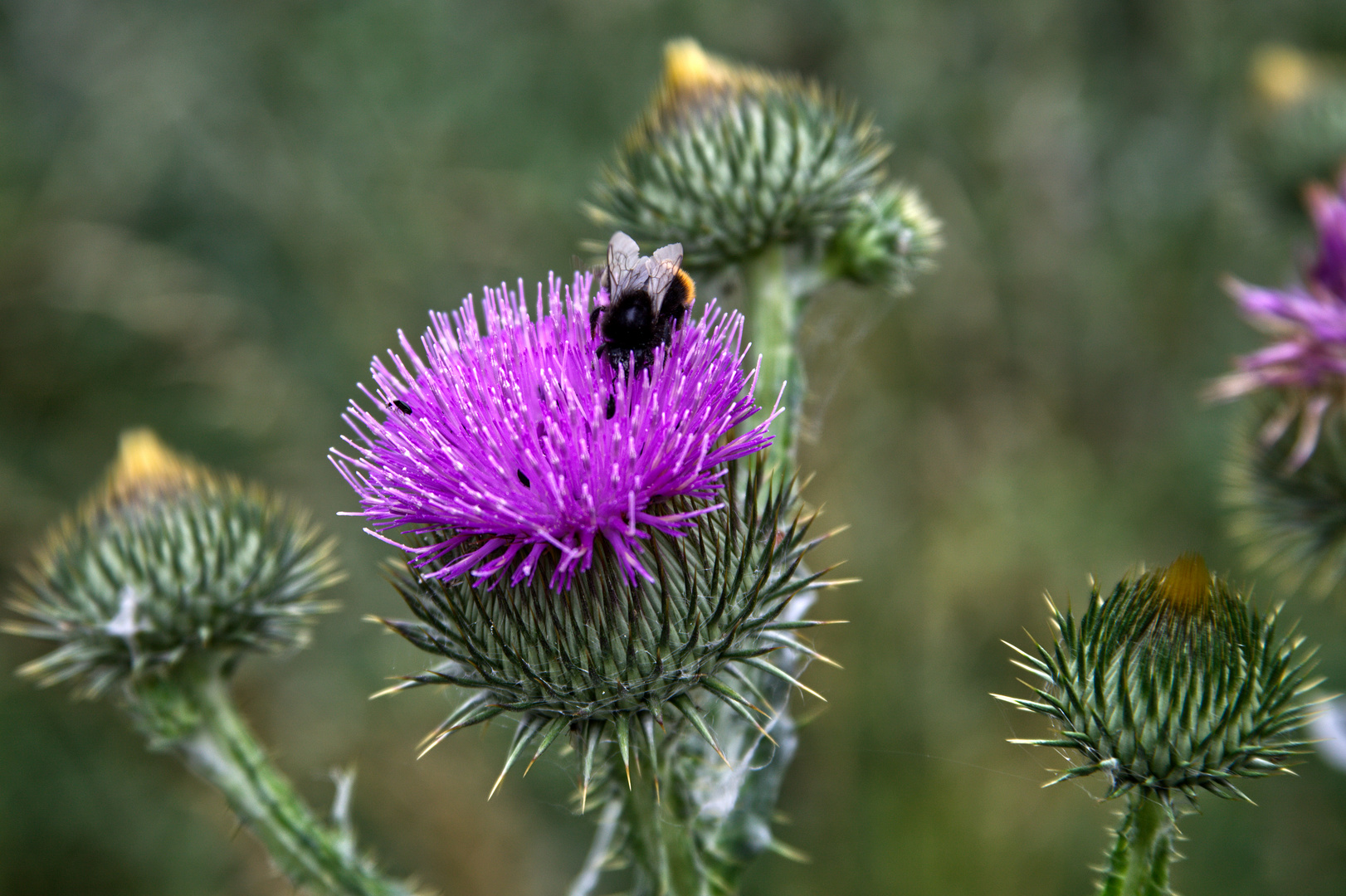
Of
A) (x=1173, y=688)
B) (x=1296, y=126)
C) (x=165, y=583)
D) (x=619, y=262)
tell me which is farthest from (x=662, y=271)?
(x=1296, y=126)

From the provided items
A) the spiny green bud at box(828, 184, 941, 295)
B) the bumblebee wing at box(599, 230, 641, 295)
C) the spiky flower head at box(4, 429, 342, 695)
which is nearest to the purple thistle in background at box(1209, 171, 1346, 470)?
the spiny green bud at box(828, 184, 941, 295)

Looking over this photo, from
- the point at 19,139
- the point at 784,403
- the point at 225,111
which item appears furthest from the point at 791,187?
the point at 19,139

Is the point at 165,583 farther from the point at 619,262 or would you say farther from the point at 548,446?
the point at 619,262

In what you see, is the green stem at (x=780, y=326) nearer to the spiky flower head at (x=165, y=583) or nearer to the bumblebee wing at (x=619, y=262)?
the bumblebee wing at (x=619, y=262)

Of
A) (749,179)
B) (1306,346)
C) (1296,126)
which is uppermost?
(1296,126)

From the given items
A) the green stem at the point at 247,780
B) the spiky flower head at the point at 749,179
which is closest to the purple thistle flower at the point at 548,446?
the spiky flower head at the point at 749,179

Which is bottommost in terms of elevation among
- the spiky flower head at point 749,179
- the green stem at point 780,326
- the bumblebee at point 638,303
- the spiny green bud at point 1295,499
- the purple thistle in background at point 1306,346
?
the bumblebee at point 638,303

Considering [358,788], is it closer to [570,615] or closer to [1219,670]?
[570,615]
